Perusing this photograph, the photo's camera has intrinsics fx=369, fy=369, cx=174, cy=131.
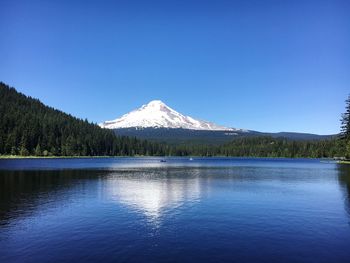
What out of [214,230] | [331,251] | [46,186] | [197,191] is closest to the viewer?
[331,251]

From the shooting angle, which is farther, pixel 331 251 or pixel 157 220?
pixel 157 220

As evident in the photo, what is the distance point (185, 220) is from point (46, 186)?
40.9 meters

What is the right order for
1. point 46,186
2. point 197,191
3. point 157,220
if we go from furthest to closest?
point 46,186, point 197,191, point 157,220

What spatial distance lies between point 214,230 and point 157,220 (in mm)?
7195

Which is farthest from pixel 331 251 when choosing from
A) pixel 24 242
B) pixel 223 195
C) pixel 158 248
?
pixel 223 195

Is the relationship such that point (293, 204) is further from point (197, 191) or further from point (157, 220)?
point (157, 220)

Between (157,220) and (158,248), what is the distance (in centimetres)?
1103

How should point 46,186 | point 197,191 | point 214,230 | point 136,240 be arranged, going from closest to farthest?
1. point 136,240
2. point 214,230
3. point 197,191
4. point 46,186

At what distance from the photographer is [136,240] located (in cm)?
3117

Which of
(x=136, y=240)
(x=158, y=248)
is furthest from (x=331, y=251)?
(x=136, y=240)

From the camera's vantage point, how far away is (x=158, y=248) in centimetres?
2872

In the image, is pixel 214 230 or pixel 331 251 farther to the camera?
pixel 214 230

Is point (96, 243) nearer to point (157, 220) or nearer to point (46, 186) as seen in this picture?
point (157, 220)

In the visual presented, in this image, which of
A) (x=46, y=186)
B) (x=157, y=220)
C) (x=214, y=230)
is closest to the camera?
(x=214, y=230)
